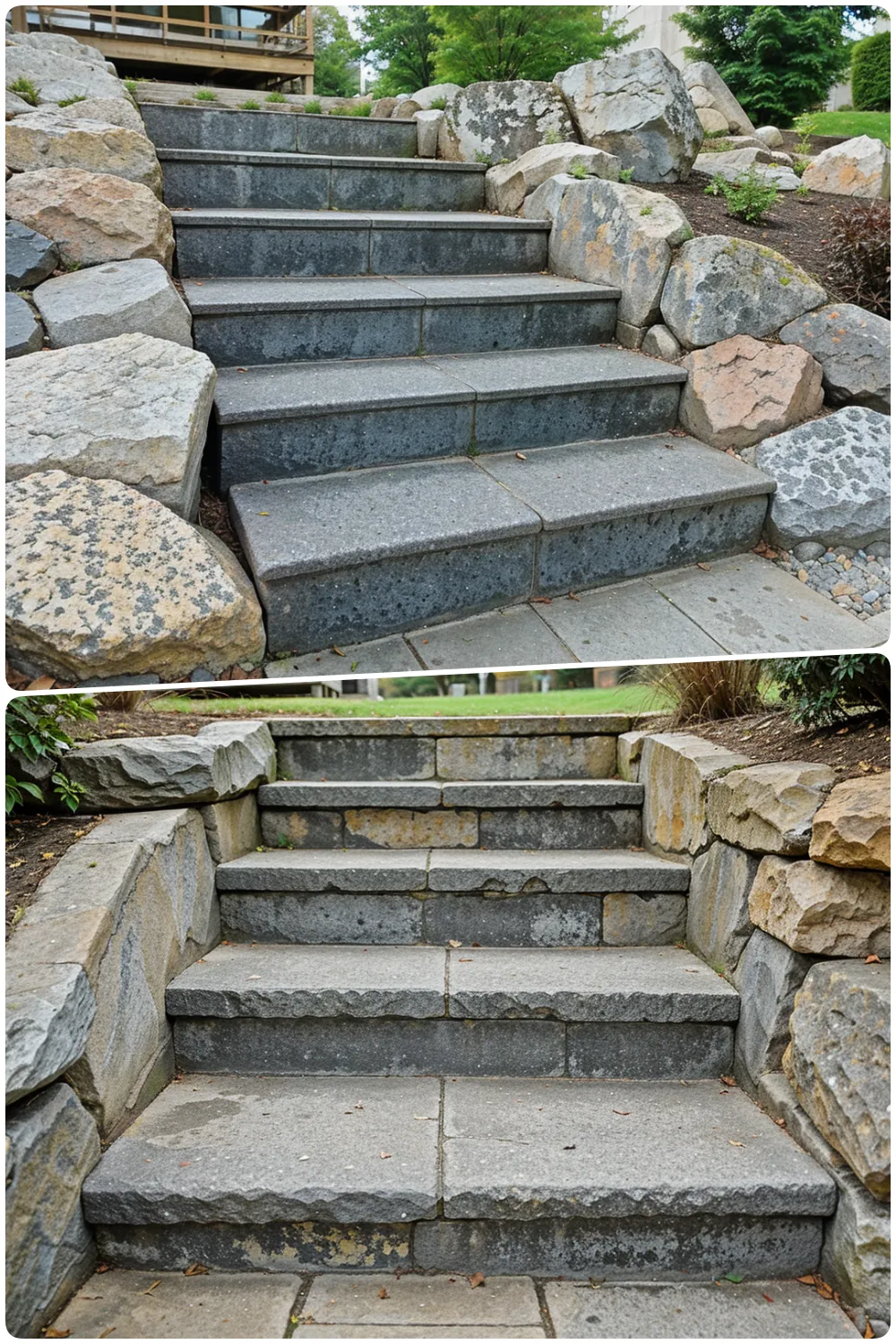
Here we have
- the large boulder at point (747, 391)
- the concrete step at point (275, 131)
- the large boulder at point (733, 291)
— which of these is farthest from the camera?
the concrete step at point (275, 131)

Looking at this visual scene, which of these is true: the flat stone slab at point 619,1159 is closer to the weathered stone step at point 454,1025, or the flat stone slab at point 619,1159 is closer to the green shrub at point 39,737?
the weathered stone step at point 454,1025

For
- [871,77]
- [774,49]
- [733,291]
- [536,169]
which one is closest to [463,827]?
[733,291]

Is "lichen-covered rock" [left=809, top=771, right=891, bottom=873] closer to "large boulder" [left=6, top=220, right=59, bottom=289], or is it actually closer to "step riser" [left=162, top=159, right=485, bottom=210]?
"large boulder" [left=6, top=220, right=59, bottom=289]

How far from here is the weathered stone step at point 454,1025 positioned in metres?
2.31

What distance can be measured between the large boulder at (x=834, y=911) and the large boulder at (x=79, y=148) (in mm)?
3609

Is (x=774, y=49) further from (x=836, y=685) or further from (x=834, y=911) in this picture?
(x=834, y=911)

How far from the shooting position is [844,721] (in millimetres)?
2549

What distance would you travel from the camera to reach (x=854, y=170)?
5.50 m

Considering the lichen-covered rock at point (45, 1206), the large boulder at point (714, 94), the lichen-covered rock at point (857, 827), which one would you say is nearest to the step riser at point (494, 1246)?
the lichen-covered rock at point (45, 1206)

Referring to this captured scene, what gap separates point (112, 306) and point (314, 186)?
1.98 meters

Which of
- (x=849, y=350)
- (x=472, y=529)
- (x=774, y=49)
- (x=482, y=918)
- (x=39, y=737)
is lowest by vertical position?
(x=482, y=918)

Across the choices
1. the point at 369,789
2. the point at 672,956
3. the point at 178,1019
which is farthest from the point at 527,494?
the point at 178,1019

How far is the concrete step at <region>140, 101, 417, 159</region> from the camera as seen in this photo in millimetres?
4469

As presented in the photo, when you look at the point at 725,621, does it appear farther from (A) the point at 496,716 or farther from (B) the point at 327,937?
(B) the point at 327,937
